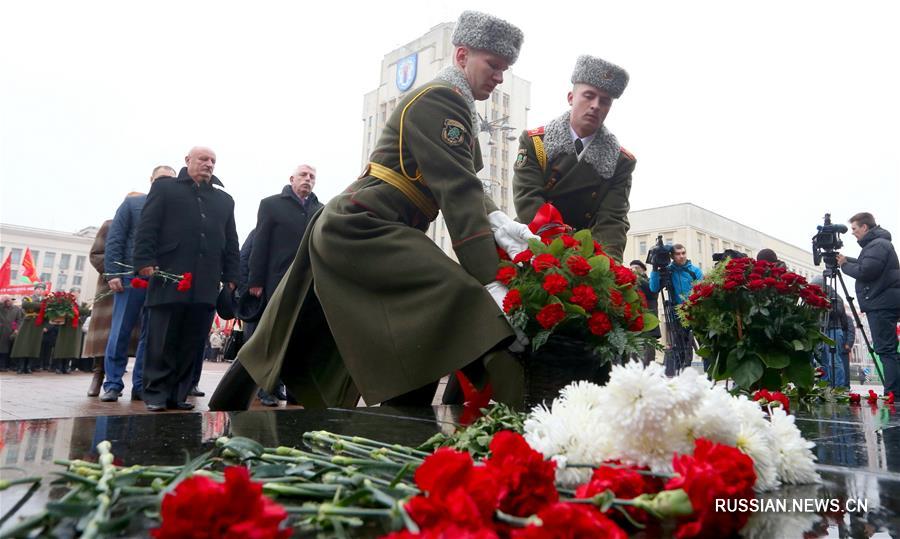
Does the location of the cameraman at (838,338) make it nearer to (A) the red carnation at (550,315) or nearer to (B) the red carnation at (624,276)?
(B) the red carnation at (624,276)

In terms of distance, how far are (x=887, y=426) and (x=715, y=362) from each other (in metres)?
1.36

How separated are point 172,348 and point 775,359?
13.1ft

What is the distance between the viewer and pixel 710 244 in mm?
53438

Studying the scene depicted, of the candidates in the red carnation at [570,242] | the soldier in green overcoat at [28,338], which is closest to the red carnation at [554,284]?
the red carnation at [570,242]

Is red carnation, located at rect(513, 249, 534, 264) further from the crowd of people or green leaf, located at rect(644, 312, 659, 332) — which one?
green leaf, located at rect(644, 312, 659, 332)

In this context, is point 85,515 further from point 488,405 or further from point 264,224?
point 264,224

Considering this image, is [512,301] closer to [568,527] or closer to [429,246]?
[429,246]

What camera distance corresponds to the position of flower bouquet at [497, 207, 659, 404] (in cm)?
242

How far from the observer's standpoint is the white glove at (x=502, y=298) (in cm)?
241

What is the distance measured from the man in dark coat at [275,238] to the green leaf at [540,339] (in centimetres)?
360

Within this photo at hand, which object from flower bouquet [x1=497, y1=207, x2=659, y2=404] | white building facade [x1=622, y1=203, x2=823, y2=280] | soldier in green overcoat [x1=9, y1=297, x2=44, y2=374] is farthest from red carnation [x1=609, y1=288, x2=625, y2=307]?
white building facade [x1=622, y1=203, x2=823, y2=280]

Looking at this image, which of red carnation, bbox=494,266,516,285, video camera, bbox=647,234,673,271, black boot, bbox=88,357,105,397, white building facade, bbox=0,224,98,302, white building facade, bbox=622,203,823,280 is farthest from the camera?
white building facade, bbox=0,224,98,302

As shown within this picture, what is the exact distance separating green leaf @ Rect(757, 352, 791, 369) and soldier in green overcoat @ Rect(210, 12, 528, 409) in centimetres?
182

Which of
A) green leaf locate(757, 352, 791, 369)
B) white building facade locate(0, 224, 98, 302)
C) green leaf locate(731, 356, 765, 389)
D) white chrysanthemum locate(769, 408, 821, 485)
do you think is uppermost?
white building facade locate(0, 224, 98, 302)
